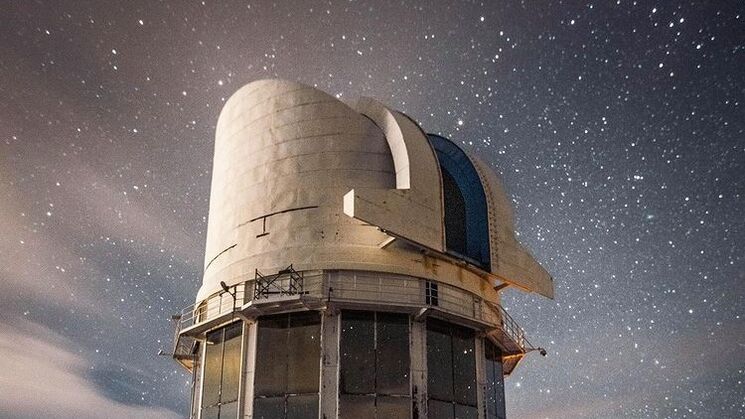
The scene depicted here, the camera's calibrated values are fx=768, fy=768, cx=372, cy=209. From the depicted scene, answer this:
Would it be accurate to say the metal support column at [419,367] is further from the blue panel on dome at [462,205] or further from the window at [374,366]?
the blue panel on dome at [462,205]

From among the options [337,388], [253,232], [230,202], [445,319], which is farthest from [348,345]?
[230,202]

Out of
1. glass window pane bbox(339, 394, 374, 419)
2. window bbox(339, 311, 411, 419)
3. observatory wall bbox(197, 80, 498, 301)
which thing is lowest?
glass window pane bbox(339, 394, 374, 419)

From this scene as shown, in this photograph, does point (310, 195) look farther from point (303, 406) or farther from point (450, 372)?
point (450, 372)

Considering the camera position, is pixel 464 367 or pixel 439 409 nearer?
pixel 439 409

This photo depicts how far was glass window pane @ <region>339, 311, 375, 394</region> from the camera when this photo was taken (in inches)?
1009

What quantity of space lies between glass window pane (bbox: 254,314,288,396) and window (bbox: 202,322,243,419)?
105 centimetres

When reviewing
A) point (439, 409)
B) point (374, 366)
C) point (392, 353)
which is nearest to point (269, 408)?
point (374, 366)

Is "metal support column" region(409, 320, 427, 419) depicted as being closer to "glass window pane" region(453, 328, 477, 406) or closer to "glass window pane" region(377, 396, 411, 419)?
"glass window pane" region(377, 396, 411, 419)

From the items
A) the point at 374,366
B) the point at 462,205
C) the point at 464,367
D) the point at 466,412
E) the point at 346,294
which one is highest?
→ the point at 462,205

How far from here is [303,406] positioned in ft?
83.3

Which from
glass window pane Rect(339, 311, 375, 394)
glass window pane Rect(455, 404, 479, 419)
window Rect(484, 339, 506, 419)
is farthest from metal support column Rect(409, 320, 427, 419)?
window Rect(484, 339, 506, 419)

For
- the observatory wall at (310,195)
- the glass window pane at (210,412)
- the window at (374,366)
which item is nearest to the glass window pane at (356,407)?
the window at (374,366)

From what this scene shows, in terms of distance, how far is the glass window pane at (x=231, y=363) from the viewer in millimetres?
27017

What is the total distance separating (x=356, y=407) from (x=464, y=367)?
15.4 ft
